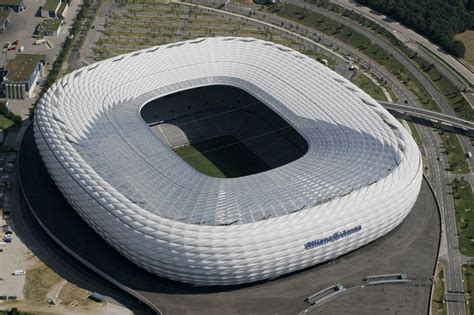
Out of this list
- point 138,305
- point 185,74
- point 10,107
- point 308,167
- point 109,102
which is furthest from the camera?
point 10,107

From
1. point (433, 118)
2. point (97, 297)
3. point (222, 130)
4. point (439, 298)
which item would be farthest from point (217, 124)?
point (439, 298)

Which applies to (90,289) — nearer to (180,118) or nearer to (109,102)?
(109,102)

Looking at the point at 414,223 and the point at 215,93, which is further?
the point at 215,93

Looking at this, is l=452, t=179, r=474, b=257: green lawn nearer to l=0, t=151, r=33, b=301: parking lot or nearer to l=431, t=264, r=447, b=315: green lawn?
l=431, t=264, r=447, b=315: green lawn

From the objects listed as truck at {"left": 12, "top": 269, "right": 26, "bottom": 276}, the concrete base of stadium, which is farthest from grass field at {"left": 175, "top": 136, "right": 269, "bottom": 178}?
truck at {"left": 12, "top": 269, "right": 26, "bottom": 276}

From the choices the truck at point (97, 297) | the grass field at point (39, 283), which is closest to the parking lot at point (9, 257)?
the grass field at point (39, 283)

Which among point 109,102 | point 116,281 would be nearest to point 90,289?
point 116,281
